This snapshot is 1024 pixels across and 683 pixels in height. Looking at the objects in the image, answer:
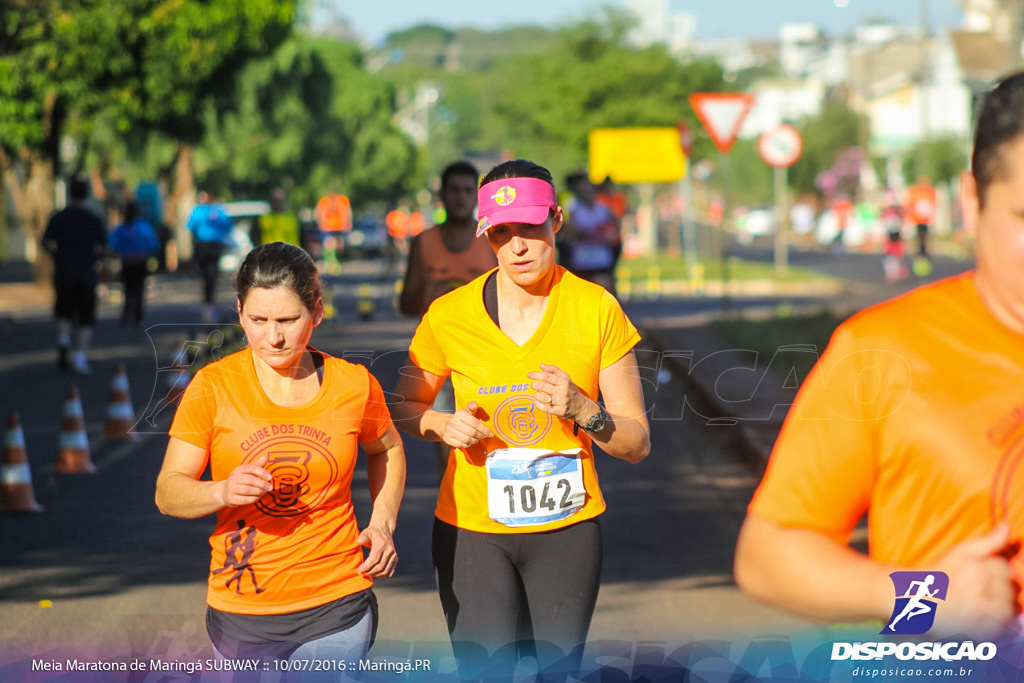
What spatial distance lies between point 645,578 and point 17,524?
12.7ft

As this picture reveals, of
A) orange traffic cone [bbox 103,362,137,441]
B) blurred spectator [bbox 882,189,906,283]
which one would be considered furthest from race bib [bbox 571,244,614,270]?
blurred spectator [bbox 882,189,906,283]

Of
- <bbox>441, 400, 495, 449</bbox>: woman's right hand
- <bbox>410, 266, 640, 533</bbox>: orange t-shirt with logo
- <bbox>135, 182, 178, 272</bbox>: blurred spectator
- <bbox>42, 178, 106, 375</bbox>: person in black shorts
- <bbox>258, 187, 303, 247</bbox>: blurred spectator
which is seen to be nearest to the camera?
<bbox>441, 400, 495, 449</bbox>: woman's right hand

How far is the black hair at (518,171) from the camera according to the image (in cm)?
386

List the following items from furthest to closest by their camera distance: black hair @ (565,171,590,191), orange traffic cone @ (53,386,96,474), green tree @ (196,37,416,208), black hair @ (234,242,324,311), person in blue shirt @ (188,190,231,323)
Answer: green tree @ (196,37,416,208) → person in blue shirt @ (188,190,231,323) → black hair @ (565,171,590,191) → orange traffic cone @ (53,386,96,474) → black hair @ (234,242,324,311)

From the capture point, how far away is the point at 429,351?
405 cm

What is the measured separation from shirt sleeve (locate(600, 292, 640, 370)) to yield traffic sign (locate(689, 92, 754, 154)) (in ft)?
53.3

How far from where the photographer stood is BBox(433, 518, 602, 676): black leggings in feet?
13.0

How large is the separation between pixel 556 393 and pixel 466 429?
31 cm

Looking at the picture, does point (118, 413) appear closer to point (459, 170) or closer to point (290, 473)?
point (459, 170)

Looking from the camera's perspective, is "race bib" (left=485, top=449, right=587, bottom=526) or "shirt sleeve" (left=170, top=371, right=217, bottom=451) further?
"race bib" (left=485, top=449, right=587, bottom=526)

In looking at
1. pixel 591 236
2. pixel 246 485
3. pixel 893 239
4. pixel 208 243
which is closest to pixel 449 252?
pixel 246 485

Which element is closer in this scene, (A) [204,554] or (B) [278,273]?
(B) [278,273]

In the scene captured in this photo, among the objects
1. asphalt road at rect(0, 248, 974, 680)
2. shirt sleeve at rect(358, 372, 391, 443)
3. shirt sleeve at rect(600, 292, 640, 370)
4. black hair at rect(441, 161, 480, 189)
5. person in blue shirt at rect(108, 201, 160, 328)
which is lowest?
asphalt road at rect(0, 248, 974, 680)

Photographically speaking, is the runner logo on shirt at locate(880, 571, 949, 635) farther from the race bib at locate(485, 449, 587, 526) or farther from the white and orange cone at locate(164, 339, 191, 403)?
the white and orange cone at locate(164, 339, 191, 403)
